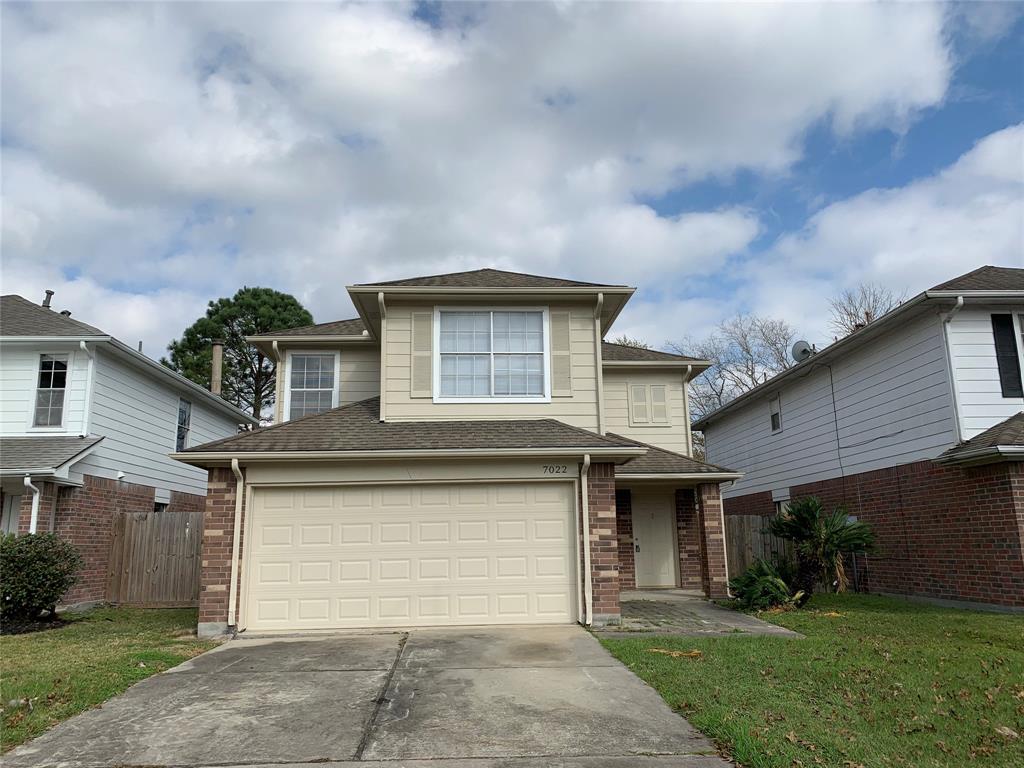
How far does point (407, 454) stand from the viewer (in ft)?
31.5

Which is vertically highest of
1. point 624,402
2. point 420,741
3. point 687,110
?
point 687,110

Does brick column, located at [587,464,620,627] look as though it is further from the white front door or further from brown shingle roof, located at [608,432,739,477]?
the white front door

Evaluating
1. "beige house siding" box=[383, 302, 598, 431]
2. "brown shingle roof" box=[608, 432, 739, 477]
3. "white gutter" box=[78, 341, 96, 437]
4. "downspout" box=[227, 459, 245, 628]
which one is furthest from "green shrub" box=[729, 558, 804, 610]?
"white gutter" box=[78, 341, 96, 437]

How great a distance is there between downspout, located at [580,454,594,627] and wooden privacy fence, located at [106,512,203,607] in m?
8.20

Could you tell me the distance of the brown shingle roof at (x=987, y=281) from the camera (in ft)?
37.0

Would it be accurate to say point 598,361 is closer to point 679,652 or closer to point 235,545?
point 679,652

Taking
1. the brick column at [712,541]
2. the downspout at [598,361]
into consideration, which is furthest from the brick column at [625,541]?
the downspout at [598,361]

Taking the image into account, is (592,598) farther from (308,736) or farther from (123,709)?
(123,709)

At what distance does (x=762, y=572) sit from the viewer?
11.5 m

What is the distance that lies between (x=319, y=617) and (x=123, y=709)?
155 inches

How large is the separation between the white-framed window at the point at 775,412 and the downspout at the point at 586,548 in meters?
9.81

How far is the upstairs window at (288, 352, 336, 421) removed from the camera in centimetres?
1398

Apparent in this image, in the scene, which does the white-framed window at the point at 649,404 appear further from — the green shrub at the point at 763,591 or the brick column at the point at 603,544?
the brick column at the point at 603,544

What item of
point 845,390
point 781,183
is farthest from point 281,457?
point 781,183
